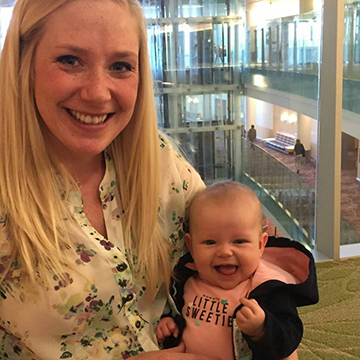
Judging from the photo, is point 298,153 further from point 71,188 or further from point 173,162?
point 71,188

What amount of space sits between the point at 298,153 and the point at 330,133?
55cm

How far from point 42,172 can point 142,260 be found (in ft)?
1.01

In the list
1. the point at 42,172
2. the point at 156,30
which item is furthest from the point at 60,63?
the point at 156,30

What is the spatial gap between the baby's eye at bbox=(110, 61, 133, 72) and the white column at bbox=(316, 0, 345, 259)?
1.76 meters

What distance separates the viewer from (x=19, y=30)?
95 centimetres

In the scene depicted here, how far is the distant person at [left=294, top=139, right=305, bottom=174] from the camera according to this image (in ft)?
10.0

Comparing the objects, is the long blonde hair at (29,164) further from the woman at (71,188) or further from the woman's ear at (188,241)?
the woman's ear at (188,241)

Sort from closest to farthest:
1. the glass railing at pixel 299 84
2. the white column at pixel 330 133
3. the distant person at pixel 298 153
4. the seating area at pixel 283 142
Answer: the white column at pixel 330 133, the glass railing at pixel 299 84, the distant person at pixel 298 153, the seating area at pixel 283 142

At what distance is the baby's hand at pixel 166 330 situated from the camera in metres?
1.17

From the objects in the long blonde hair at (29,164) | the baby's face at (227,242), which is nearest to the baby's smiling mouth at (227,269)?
the baby's face at (227,242)

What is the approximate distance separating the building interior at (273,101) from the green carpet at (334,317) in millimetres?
250

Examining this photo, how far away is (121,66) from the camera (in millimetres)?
993

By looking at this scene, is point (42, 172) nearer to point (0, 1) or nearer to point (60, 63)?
point (60, 63)

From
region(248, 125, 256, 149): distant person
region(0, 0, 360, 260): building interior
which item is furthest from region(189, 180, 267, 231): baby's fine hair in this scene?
region(248, 125, 256, 149): distant person
